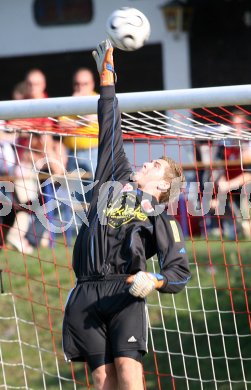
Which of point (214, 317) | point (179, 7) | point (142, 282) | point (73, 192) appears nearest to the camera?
point (142, 282)

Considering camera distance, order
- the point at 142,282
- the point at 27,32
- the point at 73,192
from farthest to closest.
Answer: the point at 27,32
the point at 73,192
the point at 142,282

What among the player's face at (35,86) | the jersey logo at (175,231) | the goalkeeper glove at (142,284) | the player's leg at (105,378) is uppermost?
the player's face at (35,86)

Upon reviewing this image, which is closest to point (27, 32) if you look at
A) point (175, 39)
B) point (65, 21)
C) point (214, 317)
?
point (65, 21)

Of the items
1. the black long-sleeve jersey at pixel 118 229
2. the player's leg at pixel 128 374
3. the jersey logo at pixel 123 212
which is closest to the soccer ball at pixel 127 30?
the black long-sleeve jersey at pixel 118 229

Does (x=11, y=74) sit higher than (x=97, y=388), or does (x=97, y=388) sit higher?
(x=11, y=74)

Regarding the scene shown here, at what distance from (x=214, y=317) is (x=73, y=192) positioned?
178 centimetres

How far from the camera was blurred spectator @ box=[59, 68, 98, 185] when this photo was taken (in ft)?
23.1

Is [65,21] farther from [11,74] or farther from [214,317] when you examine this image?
[214,317]

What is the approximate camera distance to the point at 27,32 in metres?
14.9

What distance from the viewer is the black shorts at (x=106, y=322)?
5.47m

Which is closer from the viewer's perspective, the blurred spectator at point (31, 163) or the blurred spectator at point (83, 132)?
the blurred spectator at point (83, 132)

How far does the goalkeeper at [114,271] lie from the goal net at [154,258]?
0.56 meters

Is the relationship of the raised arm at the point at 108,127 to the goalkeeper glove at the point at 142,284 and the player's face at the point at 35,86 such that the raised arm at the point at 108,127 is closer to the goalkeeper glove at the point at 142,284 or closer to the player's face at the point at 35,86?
the goalkeeper glove at the point at 142,284

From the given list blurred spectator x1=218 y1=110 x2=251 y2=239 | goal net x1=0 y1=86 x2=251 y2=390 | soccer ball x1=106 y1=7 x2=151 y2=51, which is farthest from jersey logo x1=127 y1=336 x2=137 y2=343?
blurred spectator x1=218 y1=110 x2=251 y2=239
